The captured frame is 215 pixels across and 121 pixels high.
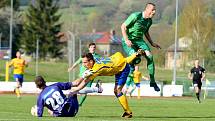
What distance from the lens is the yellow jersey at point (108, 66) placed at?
15273 millimetres

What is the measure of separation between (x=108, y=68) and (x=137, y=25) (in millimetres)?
2493

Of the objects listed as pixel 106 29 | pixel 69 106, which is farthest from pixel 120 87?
pixel 106 29

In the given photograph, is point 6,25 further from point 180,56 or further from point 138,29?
point 138,29

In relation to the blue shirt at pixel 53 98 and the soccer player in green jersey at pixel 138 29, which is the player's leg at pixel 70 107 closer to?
the blue shirt at pixel 53 98

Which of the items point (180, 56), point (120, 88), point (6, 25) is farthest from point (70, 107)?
point (6, 25)

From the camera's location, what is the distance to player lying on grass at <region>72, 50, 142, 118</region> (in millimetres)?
15156

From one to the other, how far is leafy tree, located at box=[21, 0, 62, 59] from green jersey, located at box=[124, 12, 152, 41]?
8461 cm

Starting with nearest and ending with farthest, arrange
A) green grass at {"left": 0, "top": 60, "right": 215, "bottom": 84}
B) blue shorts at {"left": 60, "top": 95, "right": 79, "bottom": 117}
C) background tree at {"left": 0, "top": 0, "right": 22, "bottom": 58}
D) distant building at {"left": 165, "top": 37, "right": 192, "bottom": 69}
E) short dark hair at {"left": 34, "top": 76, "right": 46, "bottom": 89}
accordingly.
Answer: short dark hair at {"left": 34, "top": 76, "right": 46, "bottom": 89} < blue shorts at {"left": 60, "top": 95, "right": 79, "bottom": 117} < green grass at {"left": 0, "top": 60, "right": 215, "bottom": 84} < distant building at {"left": 165, "top": 37, "right": 192, "bottom": 69} < background tree at {"left": 0, "top": 0, "right": 22, "bottom": 58}

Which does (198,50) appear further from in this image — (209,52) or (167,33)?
(167,33)

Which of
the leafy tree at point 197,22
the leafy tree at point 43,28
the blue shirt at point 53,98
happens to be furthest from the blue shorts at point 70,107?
the leafy tree at point 43,28

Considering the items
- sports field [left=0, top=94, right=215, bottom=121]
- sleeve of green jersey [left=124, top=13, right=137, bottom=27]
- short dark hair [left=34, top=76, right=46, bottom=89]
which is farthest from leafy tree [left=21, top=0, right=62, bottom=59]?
short dark hair [left=34, top=76, right=46, bottom=89]

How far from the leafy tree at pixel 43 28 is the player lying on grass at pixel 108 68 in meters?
86.0

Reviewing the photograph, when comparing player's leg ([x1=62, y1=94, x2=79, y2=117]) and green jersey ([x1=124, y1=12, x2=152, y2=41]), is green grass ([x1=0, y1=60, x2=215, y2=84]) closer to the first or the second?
green jersey ([x1=124, y1=12, x2=152, y2=41])

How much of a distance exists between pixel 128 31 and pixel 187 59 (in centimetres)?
5825
